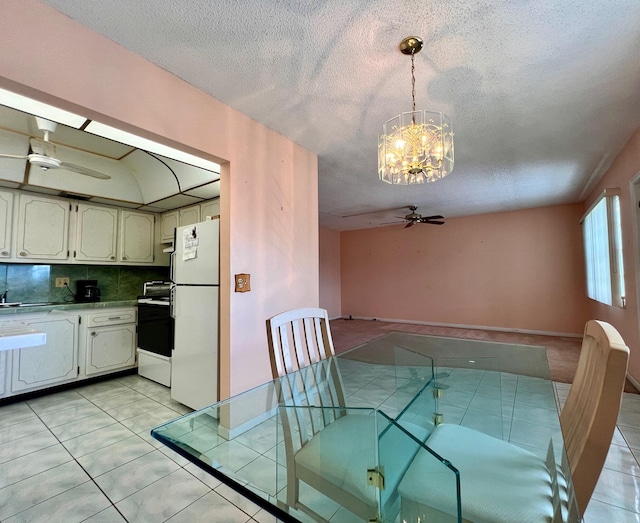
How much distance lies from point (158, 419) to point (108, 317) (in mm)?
1500

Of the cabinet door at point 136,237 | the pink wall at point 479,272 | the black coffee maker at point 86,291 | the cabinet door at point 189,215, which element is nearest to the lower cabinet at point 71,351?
the black coffee maker at point 86,291

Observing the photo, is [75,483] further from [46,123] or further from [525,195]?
[525,195]

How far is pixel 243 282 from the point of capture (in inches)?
86.4

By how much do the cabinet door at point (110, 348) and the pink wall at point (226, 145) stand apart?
6.28 feet

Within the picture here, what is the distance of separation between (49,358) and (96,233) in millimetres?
1436

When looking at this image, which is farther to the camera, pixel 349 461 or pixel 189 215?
pixel 189 215

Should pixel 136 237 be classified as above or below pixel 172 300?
above

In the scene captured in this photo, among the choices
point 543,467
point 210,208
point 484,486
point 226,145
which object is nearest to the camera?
point 484,486

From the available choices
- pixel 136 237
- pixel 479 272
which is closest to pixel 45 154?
pixel 136 237

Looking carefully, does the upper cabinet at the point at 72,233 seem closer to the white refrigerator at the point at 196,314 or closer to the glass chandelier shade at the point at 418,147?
the white refrigerator at the point at 196,314

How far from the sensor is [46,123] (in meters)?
2.22

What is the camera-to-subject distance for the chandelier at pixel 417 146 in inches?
68.9

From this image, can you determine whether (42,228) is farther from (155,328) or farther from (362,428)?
(362,428)

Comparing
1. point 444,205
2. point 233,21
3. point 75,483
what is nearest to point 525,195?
point 444,205
